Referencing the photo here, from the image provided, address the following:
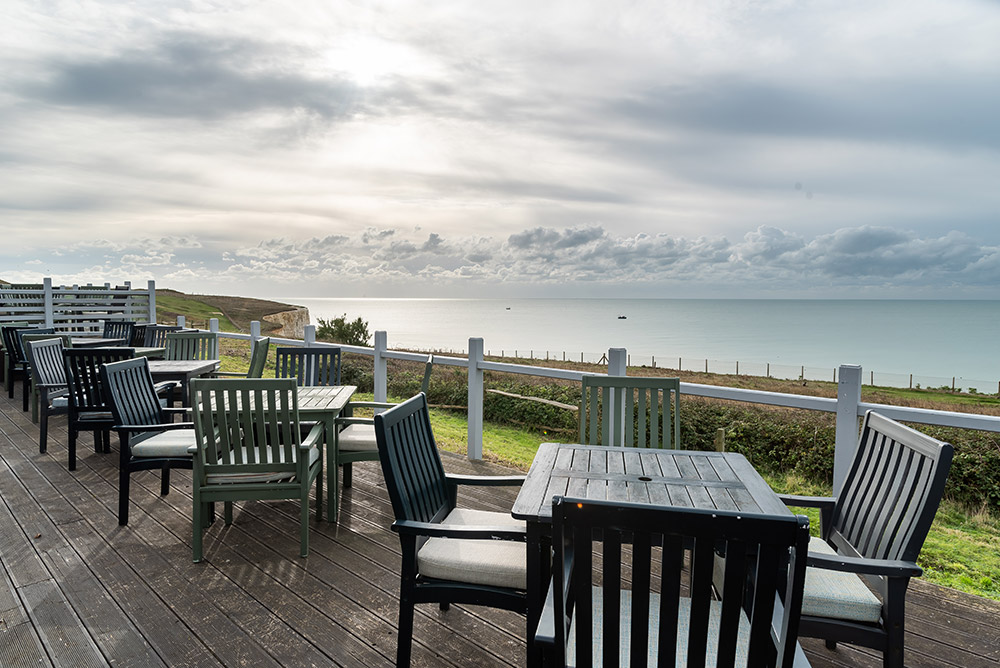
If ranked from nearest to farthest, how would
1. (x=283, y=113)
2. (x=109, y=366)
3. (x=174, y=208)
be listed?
1. (x=109, y=366)
2. (x=283, y=113)
3. (x=174, y=208)

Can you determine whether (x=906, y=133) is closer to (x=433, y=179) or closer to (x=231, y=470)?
(x=433, y=179)

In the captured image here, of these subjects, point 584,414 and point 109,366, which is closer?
point 584,414

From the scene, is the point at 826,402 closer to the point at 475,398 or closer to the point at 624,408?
the point at 624,408

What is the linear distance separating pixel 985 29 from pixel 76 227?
59.9ft

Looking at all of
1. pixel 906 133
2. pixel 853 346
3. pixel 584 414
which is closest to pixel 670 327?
pixel 853 346

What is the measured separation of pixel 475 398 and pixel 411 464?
9.18 ft

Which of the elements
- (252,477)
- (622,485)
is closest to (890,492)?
(622,485)

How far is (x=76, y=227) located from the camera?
14461 millimetres

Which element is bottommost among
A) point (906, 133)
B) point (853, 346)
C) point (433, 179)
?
point (853, 346)

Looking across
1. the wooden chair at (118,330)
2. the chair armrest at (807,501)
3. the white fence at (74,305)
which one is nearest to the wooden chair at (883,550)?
the chair armrest at (807,501)

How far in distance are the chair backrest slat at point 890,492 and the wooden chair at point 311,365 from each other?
13.2 feet

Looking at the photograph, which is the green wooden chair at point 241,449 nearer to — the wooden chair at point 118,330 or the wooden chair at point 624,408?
the wooden chair at point 624,408

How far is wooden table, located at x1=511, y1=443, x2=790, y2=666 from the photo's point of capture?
184cm

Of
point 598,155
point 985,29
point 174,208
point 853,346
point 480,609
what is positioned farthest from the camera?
point 853,346
